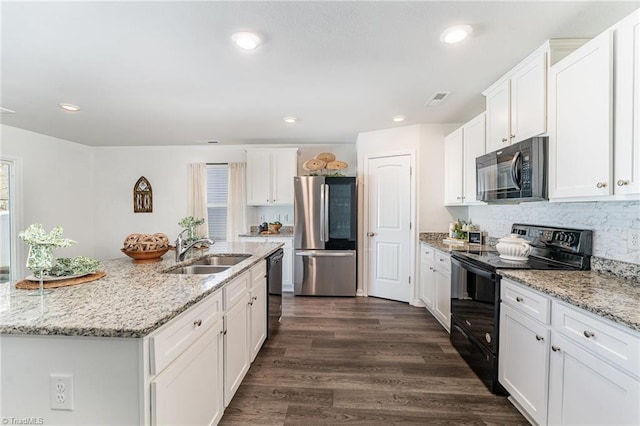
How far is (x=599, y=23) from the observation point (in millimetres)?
1667

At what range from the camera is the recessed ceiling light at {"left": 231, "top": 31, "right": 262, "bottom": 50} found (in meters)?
1.74

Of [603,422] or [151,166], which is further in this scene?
[151,166]

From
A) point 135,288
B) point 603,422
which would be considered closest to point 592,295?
point 603,422

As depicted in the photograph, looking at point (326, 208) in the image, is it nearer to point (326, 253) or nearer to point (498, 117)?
point (326, 253)

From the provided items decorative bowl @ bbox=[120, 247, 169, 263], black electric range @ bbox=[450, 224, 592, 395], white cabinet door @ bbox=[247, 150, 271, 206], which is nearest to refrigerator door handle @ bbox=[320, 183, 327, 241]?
white cabinet door @ bbox=[247, 150, 271, 206]

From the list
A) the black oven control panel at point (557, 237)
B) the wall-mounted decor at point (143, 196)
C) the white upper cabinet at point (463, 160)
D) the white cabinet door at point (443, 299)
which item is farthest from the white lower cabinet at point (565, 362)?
the wall-mounted decor at point (143, 196)

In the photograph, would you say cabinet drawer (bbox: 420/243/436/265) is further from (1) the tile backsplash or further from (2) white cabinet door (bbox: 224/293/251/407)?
(2) white cabinet door (bbox: 224/293/251/407)

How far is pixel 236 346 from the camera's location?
1866 mm

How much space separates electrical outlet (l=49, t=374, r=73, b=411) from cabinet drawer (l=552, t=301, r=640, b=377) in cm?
208

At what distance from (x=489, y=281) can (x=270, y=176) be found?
355 centimetres

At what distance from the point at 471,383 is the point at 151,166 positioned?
5752 mm

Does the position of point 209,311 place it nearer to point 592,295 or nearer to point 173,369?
point 173,369

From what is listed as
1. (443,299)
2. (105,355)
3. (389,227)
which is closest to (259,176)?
(389,227)

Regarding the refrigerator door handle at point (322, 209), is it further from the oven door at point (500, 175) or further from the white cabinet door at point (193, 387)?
the white cabinet door at point (193, 387)
